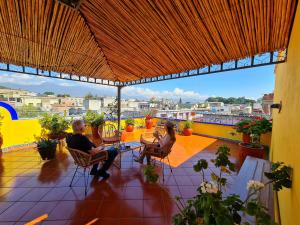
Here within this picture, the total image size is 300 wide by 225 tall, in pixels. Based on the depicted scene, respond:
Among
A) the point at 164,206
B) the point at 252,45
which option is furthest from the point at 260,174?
the point at 252,45

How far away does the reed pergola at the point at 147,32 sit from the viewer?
1951mm

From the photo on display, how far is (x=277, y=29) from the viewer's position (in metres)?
2.13

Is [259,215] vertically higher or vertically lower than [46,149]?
higher

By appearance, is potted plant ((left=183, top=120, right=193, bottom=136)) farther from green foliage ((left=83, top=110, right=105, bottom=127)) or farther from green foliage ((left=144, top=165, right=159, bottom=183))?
green foliage ((left=144, top=165, right=159, bottom=183))

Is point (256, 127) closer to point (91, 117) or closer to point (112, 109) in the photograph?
point (112, 109)

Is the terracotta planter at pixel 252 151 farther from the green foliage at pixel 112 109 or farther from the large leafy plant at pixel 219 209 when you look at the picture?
the green foliage at pixel 112 109

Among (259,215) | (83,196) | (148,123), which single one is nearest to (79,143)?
(83,196)

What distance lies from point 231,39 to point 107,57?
2.85 m

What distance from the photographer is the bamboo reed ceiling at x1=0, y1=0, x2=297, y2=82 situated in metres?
1.94

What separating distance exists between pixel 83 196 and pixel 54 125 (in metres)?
3.28

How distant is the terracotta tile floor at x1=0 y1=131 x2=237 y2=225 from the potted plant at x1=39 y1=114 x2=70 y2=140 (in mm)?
1111

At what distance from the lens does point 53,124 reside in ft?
16.9

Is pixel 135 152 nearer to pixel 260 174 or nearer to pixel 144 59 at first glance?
pixel 144 59

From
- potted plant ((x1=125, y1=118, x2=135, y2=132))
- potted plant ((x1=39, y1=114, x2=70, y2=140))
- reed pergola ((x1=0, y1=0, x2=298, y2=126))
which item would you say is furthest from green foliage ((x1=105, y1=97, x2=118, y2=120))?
reed pergola ((x1=0, y1=0, x2=298, y2=126))
